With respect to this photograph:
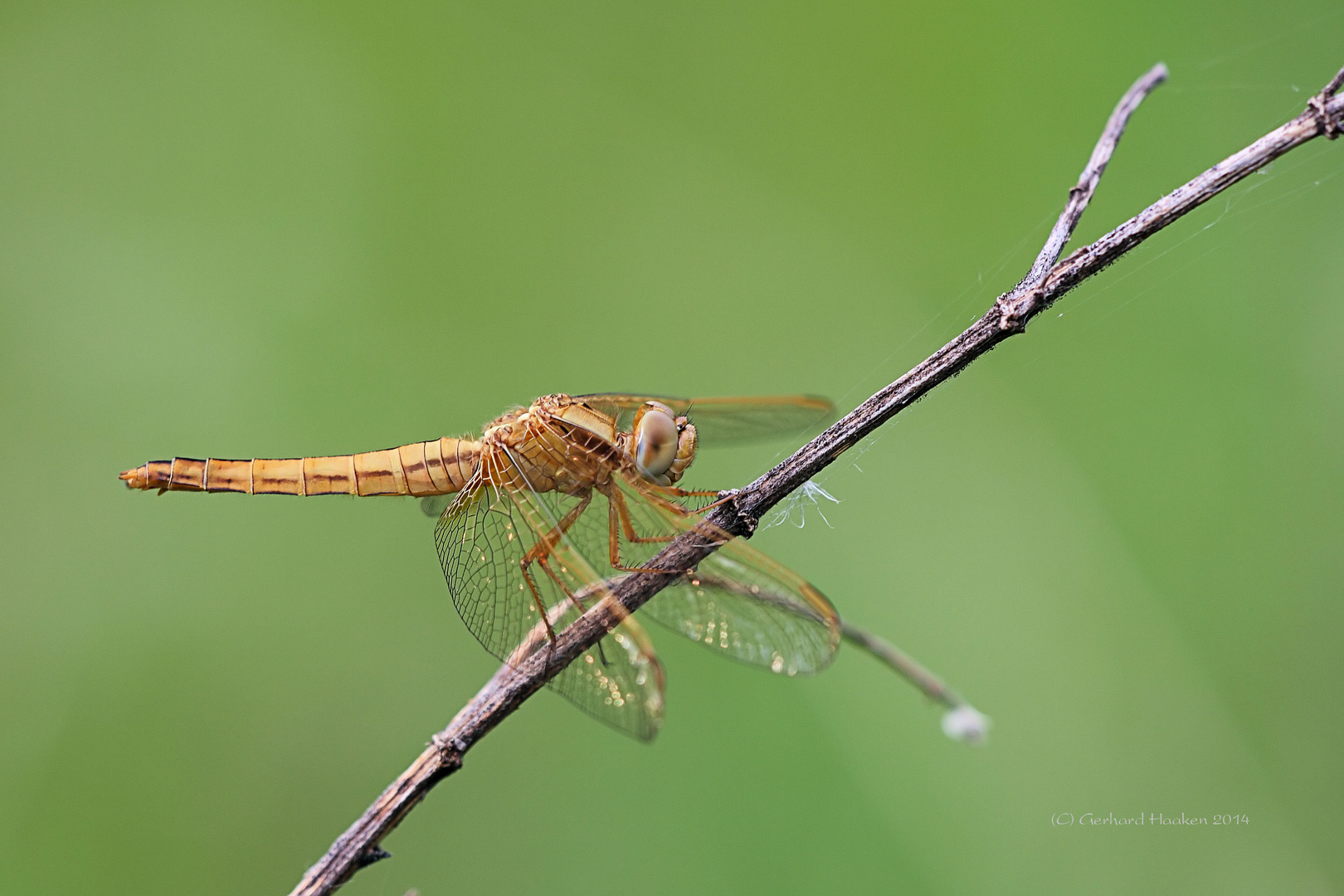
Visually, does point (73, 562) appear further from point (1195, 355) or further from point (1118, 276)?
point (1195, 355)

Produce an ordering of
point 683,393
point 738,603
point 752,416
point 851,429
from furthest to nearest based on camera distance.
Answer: point 683,393, point 752,416, point 738,603, point 851,429

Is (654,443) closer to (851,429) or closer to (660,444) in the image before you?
(660,444)

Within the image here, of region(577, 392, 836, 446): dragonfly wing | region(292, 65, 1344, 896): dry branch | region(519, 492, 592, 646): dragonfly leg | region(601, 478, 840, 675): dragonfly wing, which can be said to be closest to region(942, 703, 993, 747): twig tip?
region(601, 478, 840, 675): dragonfly wing

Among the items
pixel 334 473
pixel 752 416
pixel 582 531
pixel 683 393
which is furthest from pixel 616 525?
pixel 683 393

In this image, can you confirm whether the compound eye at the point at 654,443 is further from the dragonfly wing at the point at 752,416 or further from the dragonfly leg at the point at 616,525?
the dragonfly wing at the point at 752,416

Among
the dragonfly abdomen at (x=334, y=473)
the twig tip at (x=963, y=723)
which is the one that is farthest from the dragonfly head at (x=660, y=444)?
the twig tip at (x=963, y=723)

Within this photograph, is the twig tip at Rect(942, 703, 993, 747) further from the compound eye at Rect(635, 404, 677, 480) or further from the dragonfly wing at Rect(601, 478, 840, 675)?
the compound eye at Rect(635, 404, 677, 480)

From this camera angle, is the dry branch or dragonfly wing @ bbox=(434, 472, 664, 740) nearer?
the dry branch
